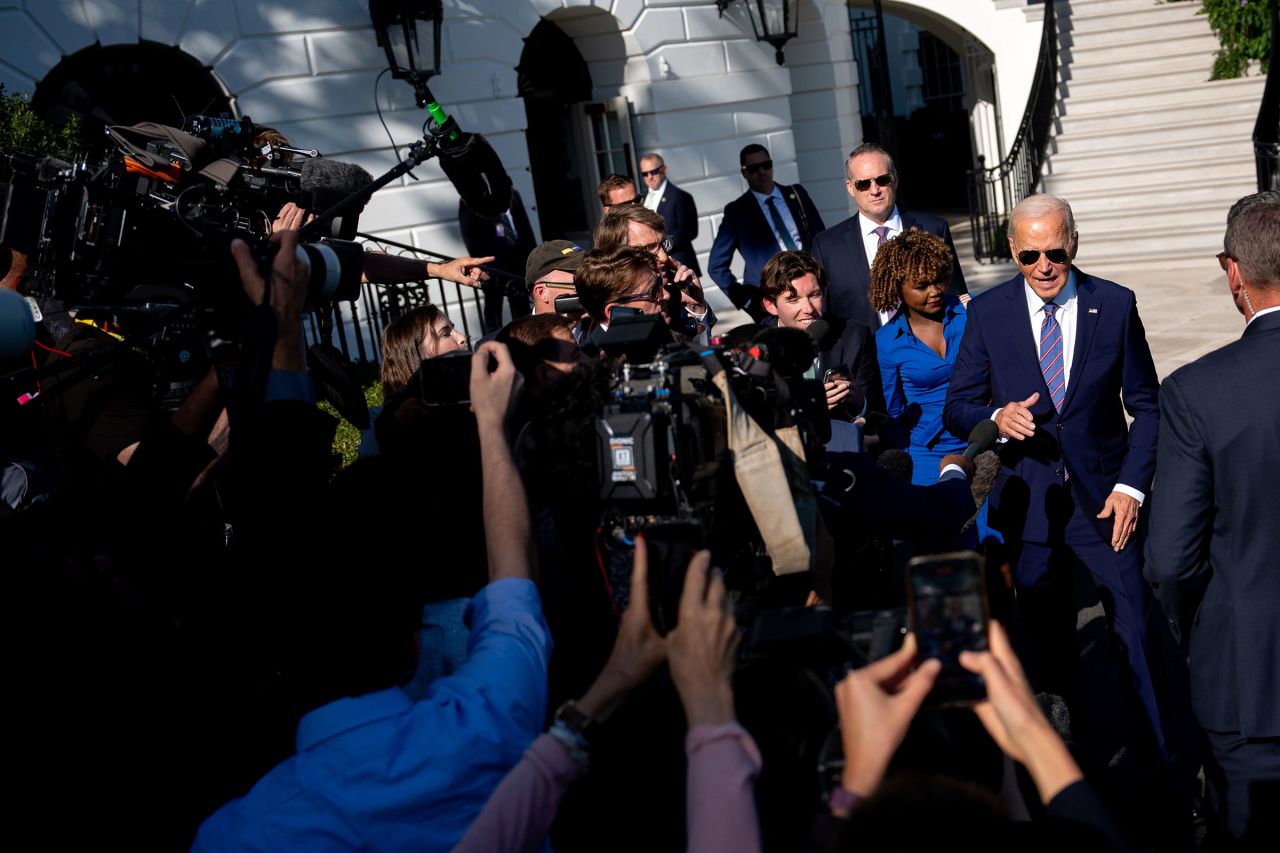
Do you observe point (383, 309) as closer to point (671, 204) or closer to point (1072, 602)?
point (671, 204)

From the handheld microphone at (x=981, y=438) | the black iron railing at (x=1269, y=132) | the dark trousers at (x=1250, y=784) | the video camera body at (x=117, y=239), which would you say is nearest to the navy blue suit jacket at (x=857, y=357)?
the handheld microphone at (x=981, y=438)

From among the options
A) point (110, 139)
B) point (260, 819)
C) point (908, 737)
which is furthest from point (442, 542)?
point (110, 139)

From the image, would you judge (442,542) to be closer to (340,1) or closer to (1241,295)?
(1241,295)

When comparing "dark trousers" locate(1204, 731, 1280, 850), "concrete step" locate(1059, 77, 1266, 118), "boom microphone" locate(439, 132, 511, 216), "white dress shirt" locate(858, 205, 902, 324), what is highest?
"concrete step" locate(1059, 77, 1266, 118)

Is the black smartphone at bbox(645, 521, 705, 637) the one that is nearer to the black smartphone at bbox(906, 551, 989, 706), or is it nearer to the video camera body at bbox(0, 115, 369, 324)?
the black smartphone at bbox(906, 551, 989, 706)

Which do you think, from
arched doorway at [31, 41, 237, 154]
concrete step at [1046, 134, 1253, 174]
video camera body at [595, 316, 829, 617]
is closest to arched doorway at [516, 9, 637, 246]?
arched doorway at [31, 41, 237, 154]

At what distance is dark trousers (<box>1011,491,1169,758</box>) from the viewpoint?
410 centimetres

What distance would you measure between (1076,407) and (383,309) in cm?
733

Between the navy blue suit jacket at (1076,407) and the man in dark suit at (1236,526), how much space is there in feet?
2.94

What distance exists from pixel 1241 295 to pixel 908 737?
5.97 feet

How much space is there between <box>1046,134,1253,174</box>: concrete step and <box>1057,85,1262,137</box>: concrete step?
0.88ft

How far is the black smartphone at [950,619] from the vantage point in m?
1.86

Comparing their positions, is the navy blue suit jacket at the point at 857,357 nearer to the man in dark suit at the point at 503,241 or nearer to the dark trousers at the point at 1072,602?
the dark trousers at the point at 1072,602

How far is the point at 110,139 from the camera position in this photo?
394 cm
